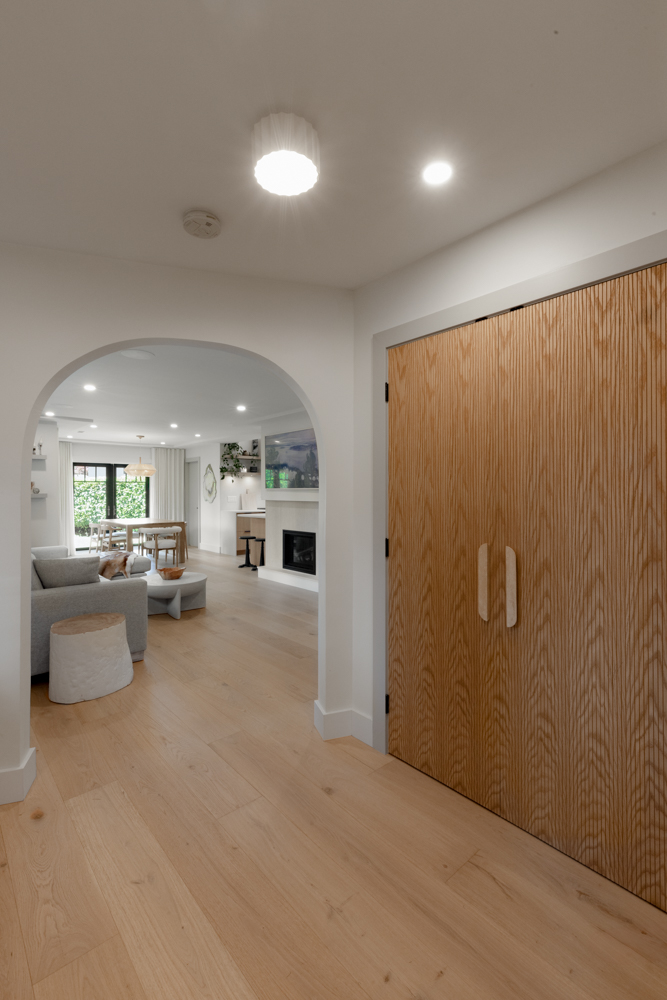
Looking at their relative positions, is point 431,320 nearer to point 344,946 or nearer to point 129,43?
point 129,43

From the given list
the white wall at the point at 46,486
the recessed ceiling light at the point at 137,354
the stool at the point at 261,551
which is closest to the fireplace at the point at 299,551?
the stool at the point at 261,551

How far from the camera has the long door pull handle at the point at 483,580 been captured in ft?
6.42

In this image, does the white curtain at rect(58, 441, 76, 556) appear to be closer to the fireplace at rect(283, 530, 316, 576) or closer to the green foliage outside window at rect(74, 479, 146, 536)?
the green foliage outside window at rect(74, 479, 146, 536)

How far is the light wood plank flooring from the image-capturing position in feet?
4.25

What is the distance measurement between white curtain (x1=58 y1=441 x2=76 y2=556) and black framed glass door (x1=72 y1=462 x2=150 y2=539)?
29cm

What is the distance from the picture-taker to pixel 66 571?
A: 3.68 meters

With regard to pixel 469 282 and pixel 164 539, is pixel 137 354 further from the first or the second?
pixel 164 539

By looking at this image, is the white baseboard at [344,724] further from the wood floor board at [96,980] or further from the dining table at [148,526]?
the dining table at [148,526]

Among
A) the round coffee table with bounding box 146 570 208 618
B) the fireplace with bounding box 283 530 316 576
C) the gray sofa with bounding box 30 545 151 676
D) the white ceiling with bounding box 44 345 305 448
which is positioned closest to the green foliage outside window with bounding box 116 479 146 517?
the white ceiling with bounding box 44 345 305 448

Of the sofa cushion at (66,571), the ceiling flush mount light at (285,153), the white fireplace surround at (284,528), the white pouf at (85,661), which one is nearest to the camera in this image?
the ceiling flush mount light at (285,153)

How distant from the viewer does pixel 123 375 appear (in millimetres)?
4738

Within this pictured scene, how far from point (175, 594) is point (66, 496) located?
21.3 feet

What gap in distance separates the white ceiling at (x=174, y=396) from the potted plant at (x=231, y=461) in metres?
0.62

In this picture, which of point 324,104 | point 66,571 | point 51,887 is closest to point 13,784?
point 51,887
